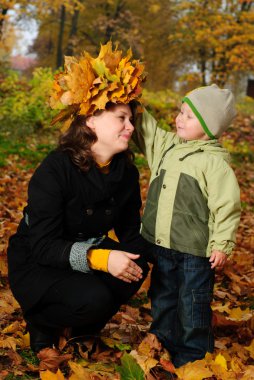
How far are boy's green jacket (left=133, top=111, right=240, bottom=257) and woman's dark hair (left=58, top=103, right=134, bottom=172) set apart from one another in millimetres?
477

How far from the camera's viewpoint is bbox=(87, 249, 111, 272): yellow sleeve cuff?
8.57 ft

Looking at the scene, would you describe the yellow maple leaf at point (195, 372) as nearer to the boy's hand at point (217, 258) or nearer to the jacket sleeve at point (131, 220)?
the boy's hand at point (217, 258)

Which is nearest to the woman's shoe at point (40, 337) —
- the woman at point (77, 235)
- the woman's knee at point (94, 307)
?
the woman at point (77, 235)

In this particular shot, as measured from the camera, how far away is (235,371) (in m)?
2.56

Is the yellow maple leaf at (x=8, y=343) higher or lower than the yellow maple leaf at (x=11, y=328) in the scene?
higher

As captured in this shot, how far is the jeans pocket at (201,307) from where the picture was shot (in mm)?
2834

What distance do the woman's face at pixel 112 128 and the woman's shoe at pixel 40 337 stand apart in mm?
1105

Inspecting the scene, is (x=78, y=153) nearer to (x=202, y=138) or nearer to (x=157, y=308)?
(x=202, y=138)

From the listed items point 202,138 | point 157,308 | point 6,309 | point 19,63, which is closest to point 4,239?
point 6,309

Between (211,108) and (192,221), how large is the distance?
679 millimetres

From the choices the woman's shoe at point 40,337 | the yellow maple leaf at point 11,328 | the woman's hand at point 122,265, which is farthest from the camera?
the yellow maple leaf at point 11,328

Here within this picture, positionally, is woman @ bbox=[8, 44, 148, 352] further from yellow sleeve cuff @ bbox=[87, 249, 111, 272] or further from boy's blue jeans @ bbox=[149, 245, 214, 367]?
boy's blue jeans @ bbox=[149, 245, 214, 367]

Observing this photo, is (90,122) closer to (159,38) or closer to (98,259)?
(98,259)

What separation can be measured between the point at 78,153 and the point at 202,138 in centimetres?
77
